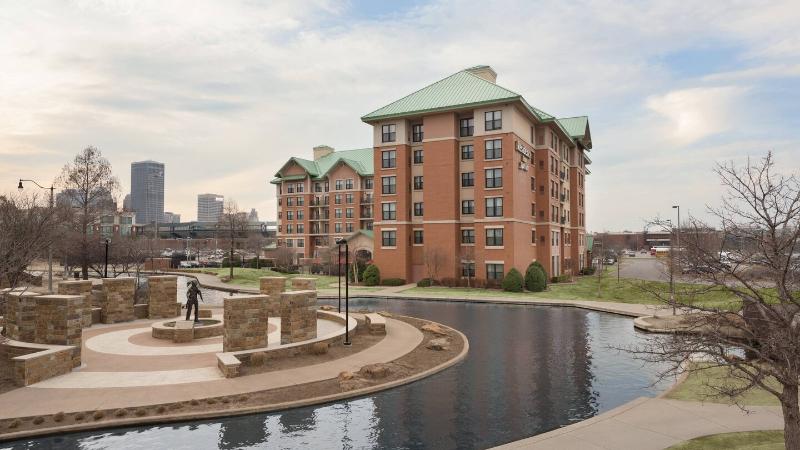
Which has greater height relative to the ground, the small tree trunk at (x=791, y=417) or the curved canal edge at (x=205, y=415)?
the small tree trunk at (x=791, y=417)

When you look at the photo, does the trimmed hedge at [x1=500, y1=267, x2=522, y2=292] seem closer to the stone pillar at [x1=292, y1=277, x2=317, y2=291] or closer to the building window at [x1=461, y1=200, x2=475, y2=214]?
the building window at [x1=461, y1=200, x2=475, y2=214]

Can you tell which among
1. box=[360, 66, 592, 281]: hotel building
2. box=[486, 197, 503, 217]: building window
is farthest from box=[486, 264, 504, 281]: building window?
box=[486, 197, 503, 217]: building window

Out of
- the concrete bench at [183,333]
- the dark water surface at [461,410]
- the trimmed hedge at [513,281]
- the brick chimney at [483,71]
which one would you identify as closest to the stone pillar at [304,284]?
the concrete bench at [183,333]

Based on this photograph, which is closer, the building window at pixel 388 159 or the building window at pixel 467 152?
the building window at pixel 467 152

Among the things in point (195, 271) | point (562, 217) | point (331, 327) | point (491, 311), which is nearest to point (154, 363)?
point (331, 327)

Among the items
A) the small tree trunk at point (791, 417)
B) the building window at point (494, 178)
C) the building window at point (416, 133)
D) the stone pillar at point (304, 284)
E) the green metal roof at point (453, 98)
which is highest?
the green metal roof at point (453, 98)

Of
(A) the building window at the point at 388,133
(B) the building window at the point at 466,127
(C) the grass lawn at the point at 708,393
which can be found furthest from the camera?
(A) the building window at the point at 388,133

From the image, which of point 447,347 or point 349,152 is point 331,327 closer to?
point 447,347

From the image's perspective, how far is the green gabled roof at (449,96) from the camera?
46.1 meters

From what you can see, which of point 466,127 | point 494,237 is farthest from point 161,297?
point 466,127

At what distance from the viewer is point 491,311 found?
33.1 meters

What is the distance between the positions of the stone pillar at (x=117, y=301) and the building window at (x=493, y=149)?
32727mm

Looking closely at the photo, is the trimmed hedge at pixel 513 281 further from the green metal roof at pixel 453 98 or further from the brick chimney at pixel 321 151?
the brick chimney at pixel 321 151

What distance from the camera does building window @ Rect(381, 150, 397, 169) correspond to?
51831 millimetres
